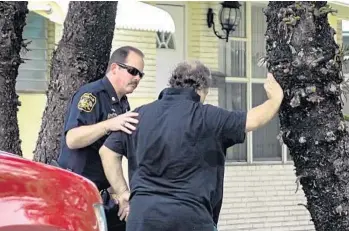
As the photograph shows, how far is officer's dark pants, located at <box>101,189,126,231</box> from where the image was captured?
16.4 feet

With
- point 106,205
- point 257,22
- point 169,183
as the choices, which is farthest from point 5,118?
point 257,22

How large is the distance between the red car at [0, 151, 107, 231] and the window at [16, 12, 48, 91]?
18.8 feet

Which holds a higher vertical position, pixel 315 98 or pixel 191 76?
pixel 191 76

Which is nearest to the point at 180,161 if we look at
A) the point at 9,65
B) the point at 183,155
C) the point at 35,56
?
the point at 183,155

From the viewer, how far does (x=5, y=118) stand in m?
6.19

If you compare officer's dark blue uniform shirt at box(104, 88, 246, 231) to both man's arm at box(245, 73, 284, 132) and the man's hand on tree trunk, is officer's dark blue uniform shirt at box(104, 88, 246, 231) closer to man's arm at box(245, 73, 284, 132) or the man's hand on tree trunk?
man's arm at box(245, 73, 284, 132)

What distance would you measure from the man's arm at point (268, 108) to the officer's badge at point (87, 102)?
3.76ft

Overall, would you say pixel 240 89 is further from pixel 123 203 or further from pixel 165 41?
pixel 123 203

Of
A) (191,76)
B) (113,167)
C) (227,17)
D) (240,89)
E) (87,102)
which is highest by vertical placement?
(227,17)

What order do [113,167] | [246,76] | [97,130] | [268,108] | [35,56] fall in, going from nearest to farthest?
[268,108], [113,167], [97,130], [35,56], [246,76]

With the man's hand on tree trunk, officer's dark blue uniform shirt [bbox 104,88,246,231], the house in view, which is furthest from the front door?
the man's hand on tree trunk

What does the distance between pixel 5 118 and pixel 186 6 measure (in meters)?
4.56

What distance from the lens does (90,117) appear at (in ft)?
16.0

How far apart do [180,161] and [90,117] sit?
927 mm
